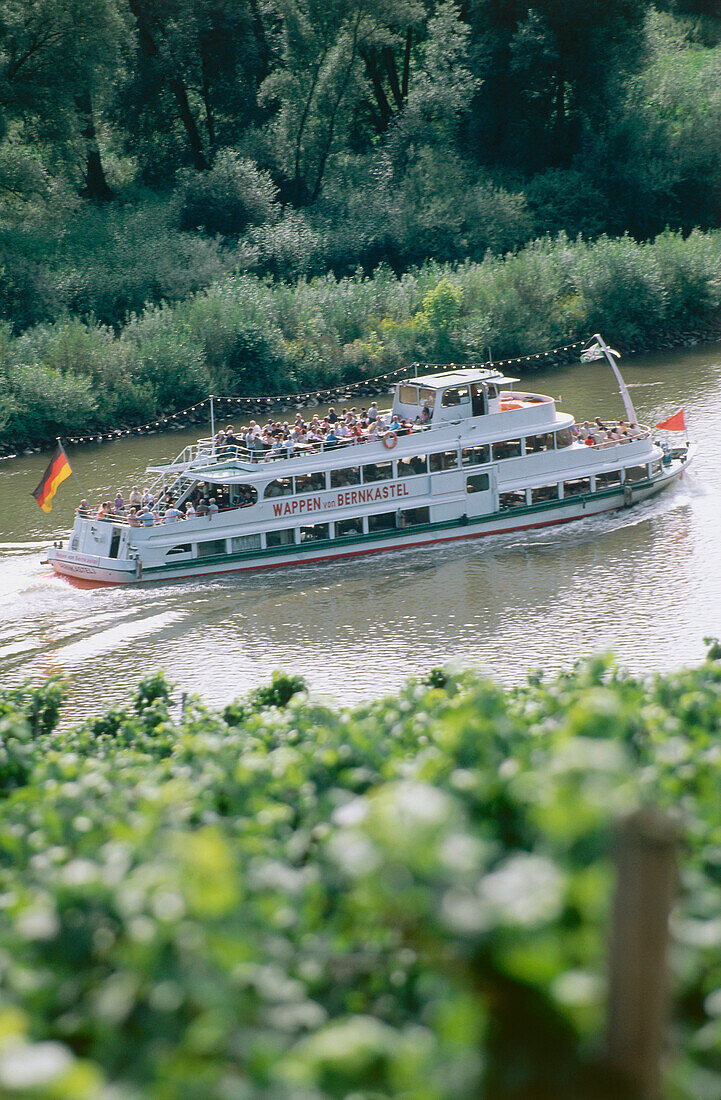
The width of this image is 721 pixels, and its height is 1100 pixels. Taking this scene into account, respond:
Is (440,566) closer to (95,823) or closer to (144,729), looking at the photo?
(144,729)

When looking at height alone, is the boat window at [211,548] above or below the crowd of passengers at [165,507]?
below

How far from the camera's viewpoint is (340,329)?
4978cm

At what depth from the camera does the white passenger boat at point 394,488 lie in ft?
89.5

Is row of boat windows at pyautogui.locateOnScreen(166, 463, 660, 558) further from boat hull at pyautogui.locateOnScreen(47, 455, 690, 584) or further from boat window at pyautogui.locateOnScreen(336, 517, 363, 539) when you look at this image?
boat hull at pyautogui.locateOnScreen(47, 455, 690, 584)

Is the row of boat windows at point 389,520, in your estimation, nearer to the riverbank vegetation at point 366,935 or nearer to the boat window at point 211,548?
the boat window at point 211,548

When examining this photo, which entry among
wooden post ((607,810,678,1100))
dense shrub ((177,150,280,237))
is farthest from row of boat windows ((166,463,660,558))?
dense shrub ((177,150,280,237))

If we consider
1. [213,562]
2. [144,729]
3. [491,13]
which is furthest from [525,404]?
[491,13]

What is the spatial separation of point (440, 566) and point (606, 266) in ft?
98.3

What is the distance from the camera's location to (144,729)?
42.9 ft

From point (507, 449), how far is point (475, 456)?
97 centimetres

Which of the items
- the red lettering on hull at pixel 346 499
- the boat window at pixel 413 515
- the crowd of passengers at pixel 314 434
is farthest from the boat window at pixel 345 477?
the boat window at pixel 413 515

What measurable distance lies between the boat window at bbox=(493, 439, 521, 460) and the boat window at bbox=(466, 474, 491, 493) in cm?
68

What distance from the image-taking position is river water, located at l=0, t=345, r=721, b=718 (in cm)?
2202

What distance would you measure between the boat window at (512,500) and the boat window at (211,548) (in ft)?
25.2
